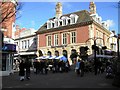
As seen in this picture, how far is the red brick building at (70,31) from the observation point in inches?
1993

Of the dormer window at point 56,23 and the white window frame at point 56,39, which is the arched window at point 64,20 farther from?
the white window frame at point 56,39

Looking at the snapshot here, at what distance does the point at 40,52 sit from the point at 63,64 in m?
27.2

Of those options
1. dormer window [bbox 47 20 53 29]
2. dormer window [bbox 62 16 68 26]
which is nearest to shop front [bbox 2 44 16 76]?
dormer window [bbox 62 16 68 26]

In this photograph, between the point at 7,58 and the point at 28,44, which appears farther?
the point at 28,44

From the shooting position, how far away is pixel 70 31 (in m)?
53.5

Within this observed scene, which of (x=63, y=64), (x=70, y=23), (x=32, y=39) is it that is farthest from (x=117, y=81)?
(x=32, y=39)

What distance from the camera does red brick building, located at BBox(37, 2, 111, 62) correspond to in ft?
166

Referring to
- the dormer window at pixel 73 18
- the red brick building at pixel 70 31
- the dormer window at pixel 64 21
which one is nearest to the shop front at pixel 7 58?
the red brick building at pixel 70 31

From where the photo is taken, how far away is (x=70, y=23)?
5425cm

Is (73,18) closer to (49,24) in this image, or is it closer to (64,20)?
(64,20)

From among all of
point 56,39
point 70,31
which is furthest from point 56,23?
point 70,31

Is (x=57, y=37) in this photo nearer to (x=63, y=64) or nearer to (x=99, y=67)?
(x=63, y=64)

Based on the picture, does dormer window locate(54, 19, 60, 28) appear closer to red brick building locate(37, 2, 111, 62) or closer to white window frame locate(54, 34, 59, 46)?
red brick building locate(37, 2, 111, 62)

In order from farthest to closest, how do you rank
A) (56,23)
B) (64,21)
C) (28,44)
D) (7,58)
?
(28,44) → (56,23) → (64,21) → (7,58)
